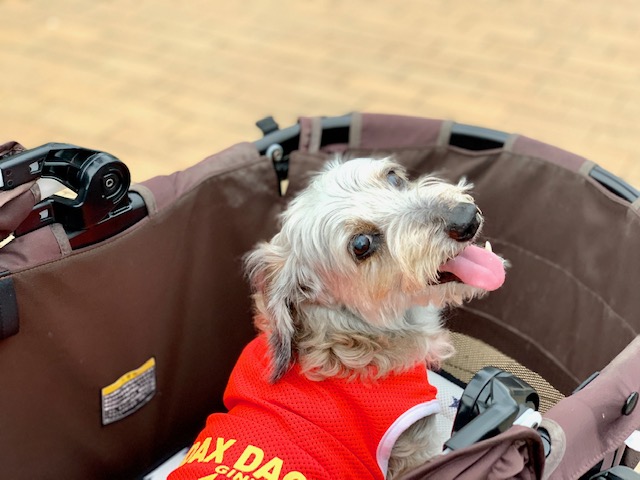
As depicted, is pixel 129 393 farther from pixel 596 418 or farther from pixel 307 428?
pixel 596 418

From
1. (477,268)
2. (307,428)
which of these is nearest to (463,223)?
(477,268)

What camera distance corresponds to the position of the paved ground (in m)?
4.03

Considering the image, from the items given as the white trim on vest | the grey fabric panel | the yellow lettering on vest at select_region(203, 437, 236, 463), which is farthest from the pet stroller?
the yellow lettering on vest at select_region(203, 437, 236, 463)

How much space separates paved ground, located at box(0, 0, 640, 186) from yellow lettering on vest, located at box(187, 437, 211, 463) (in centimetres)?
216

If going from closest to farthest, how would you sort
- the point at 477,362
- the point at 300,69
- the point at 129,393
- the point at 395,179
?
the point at 395,179 < the point at 129,393 < the point at 477,362 < the point at 300,69

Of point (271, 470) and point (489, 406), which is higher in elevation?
point (489, 406)

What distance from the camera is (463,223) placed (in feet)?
5.64

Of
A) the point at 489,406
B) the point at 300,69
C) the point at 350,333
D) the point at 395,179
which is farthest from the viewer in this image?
the point at 300,69

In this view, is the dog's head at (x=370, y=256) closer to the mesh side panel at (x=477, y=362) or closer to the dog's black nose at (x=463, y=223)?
the dog's black nose at (x=463, y=223)

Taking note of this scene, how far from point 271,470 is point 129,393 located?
714 millimetres

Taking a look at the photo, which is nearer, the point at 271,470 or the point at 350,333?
the point at 271,470

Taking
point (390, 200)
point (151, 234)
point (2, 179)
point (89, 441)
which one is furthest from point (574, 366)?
point (2, 179)

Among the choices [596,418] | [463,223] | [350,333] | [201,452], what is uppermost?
[463,223]

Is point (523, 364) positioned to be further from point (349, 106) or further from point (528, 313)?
point (349, 106)
